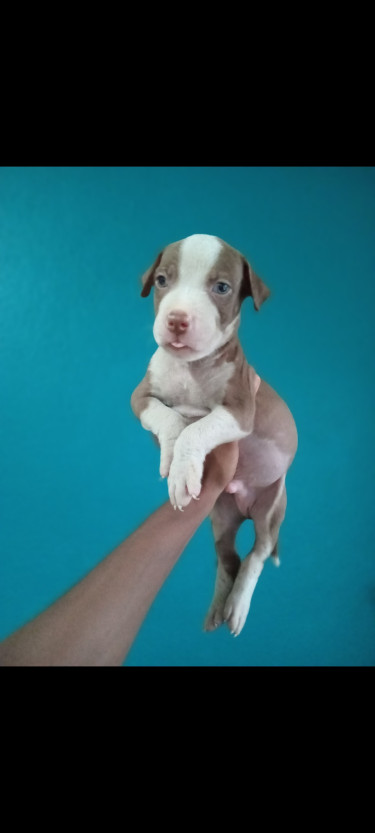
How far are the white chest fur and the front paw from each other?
235 millimetres

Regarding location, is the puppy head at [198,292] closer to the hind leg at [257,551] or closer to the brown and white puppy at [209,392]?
→ the brown and white puppy at [209,392]

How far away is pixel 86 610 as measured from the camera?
3.06 feet

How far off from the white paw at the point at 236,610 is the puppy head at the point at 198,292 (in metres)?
0.82

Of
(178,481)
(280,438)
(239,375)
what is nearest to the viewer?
(178,481)

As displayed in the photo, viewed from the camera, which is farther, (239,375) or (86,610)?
(239,375)

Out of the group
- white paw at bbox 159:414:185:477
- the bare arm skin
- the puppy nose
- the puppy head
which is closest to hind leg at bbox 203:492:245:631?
the bare arm skin

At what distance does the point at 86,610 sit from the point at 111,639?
0.07m

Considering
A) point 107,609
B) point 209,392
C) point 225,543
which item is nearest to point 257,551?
point 225,543

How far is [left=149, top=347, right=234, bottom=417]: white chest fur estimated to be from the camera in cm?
128

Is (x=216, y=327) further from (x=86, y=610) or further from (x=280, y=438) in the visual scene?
(x=86, y=610)

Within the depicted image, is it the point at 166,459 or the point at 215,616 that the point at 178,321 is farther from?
the point at 215,616

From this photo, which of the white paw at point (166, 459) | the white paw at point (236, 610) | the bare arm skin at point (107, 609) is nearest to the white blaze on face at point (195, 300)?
the white paw at point (166, 459)

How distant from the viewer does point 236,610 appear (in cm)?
162

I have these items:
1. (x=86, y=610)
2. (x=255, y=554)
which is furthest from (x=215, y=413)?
(x=255, y=554)
